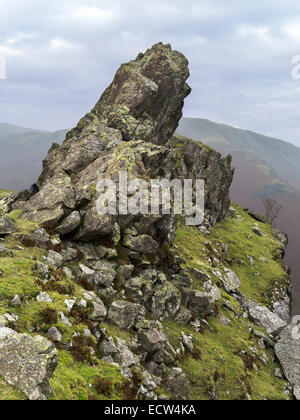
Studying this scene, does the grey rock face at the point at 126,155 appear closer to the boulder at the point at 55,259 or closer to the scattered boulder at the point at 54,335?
the boulder at the point at 55,259

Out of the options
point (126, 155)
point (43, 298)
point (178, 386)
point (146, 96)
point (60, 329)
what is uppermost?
point (146, 96)

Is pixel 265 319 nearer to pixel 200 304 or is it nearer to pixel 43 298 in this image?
pixel 200 304

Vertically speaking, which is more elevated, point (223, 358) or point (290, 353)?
point (223, 358)

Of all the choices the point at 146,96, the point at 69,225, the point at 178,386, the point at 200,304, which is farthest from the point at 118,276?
the point at 146,96

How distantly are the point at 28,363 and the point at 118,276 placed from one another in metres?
14.6

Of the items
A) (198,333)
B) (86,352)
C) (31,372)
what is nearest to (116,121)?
(198,333)

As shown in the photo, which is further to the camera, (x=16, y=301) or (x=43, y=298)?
(x=43, y=298)

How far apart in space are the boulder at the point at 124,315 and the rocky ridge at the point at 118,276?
0.08m

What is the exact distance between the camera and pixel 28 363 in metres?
11.5

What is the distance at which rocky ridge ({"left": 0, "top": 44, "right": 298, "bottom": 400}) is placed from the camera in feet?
58.1

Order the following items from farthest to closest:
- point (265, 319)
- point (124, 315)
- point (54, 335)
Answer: point (265, 319)
point (124, 315)
point (54, 335)

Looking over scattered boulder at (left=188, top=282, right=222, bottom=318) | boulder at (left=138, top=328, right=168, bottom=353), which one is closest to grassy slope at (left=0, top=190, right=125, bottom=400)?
boulder at (left=138, top=328, right=168, bottom=353)

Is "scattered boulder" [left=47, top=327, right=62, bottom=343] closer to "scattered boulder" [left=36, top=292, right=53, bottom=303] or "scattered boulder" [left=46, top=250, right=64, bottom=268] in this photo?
"scattered boulder" [left=36, top=292, right=53, bottom=303]

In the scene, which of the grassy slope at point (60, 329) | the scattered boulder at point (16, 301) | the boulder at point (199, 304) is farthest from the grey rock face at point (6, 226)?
the boulder at point (199, 304)
